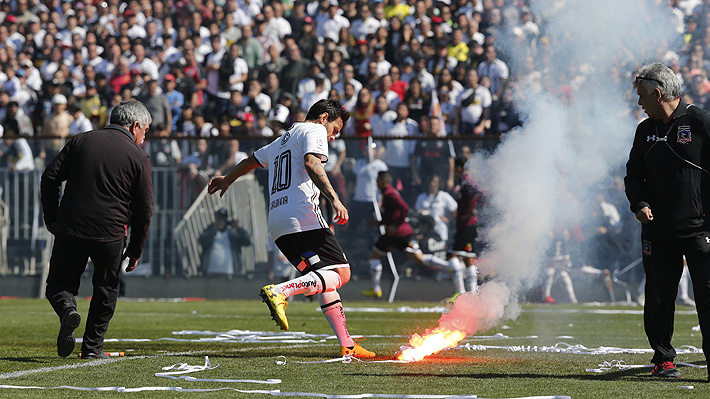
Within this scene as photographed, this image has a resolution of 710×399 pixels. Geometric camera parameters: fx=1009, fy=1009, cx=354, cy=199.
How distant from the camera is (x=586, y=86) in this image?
454 inches

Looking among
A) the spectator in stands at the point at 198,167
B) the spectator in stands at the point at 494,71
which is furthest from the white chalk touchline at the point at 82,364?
the spectator in stands at the point at 198,167

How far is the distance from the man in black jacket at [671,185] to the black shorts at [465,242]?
856cm

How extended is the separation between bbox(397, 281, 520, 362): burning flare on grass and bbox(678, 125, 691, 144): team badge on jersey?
246 cm

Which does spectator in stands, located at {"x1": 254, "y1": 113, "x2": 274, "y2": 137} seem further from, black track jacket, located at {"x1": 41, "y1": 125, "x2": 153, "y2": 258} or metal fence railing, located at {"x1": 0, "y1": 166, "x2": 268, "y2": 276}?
black track jacket, located at {"x1": 41, "y1": 125, "x2": 153, "y2": 258}

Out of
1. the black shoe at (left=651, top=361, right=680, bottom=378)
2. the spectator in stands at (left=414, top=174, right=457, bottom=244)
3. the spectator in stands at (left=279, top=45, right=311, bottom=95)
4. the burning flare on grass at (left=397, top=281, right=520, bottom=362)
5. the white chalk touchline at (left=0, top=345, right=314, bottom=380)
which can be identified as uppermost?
the spectator in stands at (left=279, top=45, right=311, bottom=95)

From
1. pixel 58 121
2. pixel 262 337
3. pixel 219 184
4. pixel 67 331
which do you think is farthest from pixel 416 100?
pixel 67 331

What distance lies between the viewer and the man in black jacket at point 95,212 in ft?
24.2

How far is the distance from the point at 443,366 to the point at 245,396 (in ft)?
6.72

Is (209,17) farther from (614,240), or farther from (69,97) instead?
(614,240)

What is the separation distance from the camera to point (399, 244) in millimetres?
16328

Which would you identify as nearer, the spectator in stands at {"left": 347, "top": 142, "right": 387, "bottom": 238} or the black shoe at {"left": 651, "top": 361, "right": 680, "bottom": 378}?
the black shoe at {"left": 651, "top": 361, "right": 680, "bottom": 378}

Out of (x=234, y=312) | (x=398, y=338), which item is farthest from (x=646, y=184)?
(x=234, y=312)

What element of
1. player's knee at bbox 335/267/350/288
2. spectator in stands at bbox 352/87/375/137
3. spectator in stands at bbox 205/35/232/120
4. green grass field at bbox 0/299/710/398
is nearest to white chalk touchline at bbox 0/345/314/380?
green grass field at bbox 0/299/710/398

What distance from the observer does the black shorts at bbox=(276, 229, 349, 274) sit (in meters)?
7.63
